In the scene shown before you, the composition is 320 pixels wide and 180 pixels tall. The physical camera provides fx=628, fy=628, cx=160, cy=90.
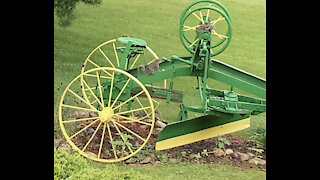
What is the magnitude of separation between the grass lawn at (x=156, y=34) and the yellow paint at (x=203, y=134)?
9 cm

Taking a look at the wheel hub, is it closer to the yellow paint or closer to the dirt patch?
the dirt patch

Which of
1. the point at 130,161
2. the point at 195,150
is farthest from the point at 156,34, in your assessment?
the point at 130,161

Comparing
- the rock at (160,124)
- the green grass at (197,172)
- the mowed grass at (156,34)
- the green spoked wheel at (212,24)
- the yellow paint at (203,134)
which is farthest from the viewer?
the rock at (160,124)

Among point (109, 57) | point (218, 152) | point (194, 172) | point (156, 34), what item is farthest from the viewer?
point (109, 57)

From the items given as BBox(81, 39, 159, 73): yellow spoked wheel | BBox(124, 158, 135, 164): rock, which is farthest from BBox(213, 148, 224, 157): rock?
BBox(81, 39, 159, 73): yellow spoked wheel

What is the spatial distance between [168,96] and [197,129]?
36 cm

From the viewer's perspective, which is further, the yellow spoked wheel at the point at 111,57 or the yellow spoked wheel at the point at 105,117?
the yellow spoked wheel at the point at 111,57

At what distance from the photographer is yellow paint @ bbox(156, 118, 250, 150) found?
4968 millimetres

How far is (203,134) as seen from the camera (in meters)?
5.09

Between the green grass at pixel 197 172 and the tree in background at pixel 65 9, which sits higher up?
the tree in background at pixel 65 9

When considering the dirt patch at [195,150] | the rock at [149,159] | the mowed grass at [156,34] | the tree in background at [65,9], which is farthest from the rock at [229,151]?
the tree in background at [65,9]

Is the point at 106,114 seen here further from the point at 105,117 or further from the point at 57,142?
the point at 57,142

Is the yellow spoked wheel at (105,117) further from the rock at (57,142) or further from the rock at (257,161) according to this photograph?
the rock at (257,161)

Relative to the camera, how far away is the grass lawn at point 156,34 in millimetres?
5262
